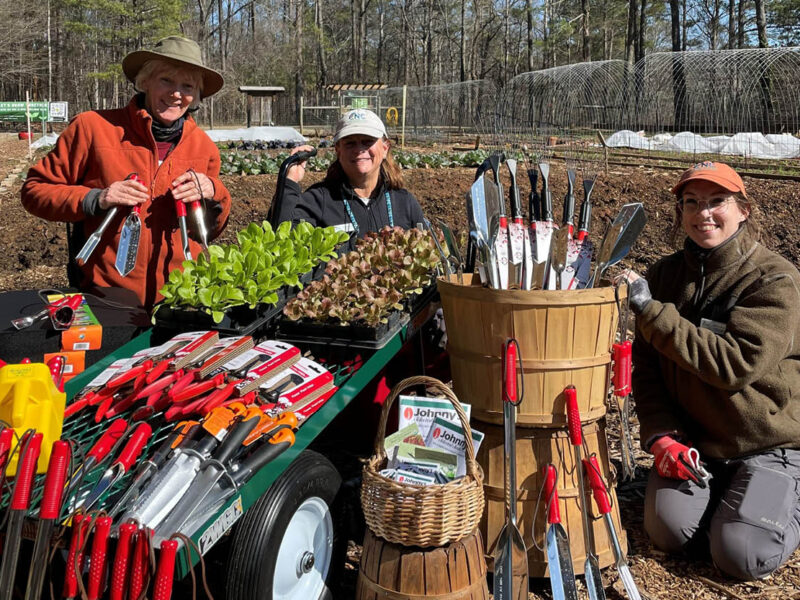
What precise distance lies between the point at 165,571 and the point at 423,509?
773mm

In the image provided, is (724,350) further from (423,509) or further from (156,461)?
(156,461)

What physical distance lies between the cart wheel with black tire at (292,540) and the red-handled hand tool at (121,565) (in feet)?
1.25

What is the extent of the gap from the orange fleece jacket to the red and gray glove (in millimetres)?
2408

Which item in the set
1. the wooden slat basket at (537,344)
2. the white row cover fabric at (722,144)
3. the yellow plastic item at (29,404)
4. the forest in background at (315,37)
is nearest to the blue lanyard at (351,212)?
the wooden slat basket at (537,344)

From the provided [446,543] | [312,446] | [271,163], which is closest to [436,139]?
[271,163]

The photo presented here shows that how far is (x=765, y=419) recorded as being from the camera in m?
2.87

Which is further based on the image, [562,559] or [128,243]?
[128,243]

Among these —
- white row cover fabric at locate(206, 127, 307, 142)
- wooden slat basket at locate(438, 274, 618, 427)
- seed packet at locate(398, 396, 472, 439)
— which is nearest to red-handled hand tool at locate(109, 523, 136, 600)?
seed packet at locate(398, 396, 472, 439)

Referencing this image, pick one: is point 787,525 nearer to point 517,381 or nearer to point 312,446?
point 517,381

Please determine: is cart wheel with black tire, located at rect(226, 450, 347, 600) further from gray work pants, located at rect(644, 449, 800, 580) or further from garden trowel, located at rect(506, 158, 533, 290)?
gray work pants, located at rect(644, 449, 800, 580)

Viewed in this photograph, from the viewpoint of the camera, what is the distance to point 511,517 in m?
2.45

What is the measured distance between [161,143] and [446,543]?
8.01 ft

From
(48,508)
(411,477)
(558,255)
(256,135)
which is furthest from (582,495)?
(256,135)

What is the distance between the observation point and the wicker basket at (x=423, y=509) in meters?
2.15
